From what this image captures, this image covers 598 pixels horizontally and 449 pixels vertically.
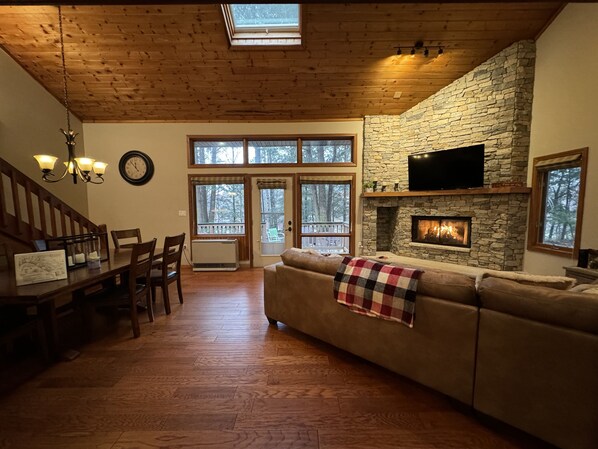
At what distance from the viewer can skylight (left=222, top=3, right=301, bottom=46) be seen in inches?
143

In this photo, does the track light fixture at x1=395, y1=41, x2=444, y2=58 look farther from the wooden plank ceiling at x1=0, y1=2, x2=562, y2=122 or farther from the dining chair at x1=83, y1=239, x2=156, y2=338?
the dining chair at x1=83, y1=239, x2=156, y2=338

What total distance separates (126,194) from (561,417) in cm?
670

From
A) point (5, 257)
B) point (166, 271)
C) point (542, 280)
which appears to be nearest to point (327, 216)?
point (166, 271)

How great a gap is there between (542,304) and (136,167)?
6.39 meters

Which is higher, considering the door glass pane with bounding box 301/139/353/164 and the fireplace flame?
the door glass pane with bounding box 301/139/353/164

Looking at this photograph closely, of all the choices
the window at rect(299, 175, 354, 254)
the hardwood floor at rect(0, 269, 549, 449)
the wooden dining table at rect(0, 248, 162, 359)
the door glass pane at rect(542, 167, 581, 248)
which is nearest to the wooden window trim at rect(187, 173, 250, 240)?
the window at rect(299, 175, 354, 254)

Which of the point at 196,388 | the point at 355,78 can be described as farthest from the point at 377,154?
→ the point at 196,388

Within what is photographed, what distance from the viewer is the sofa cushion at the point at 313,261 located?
2.15 m

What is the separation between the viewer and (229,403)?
1.68 meters

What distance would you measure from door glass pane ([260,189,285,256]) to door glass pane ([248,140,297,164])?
2.12ft

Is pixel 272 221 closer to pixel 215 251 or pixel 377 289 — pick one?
pixel 215 251

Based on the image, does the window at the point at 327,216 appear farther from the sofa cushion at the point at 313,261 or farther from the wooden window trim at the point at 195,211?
the sofa cushion at the point at 313,261

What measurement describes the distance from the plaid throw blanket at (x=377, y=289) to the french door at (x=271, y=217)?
3.48 meters

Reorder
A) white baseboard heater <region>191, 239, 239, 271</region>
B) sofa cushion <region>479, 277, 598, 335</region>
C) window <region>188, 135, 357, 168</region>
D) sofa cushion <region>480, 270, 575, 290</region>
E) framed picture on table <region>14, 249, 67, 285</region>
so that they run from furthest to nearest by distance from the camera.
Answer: window <region>188, 135, 357, 168</region>, white baseboard heater <region>191, 239, 239, 271</region>, framed picture on table <region>14, 249, 67, 285</region>, sofa cushion <region>480, 270, 575, 290</region>, sofa cushion <region>479, 277, 598, 335</region>
